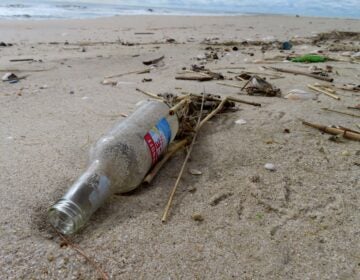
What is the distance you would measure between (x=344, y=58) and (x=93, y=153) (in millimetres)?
4748

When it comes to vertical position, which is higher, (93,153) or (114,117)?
(93,153)

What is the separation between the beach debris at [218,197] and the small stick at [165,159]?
0.29 meters

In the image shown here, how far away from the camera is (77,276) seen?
114 centimetres

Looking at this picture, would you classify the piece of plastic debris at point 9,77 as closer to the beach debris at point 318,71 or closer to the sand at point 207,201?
the sand at point 207,201

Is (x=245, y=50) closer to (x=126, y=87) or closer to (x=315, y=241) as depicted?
(x=126, y=87)

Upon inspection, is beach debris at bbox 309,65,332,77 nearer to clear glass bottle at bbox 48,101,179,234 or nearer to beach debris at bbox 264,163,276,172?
beach debris at bbox 264,163,276,172

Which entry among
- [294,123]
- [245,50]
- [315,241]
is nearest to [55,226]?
[315,241]

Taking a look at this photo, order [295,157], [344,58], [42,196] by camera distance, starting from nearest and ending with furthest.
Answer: [42,196]
[295,157]
[344,58]

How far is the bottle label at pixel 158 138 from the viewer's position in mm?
1626

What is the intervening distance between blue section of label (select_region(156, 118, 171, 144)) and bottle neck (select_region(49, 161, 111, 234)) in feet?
1.40

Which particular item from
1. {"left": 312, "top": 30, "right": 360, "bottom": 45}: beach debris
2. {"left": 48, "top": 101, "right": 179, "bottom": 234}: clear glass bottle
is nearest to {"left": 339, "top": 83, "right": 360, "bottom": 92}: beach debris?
{"left": 48, "top": 101, "right": 179, "bottom": 234}: clear glass bottle

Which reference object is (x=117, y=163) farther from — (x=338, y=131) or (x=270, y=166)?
(x=338, y=131)

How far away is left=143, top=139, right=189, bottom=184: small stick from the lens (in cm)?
162

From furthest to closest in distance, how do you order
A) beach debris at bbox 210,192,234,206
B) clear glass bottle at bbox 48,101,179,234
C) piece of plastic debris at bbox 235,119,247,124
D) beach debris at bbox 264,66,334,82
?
beach debris at bbox 264,66,334,82 < piece of plastic debris at bbox 235,119,247,124 < beach debris at bbox 210,192,234,206 < clear glass bottle at bbox 48,101,179,234
